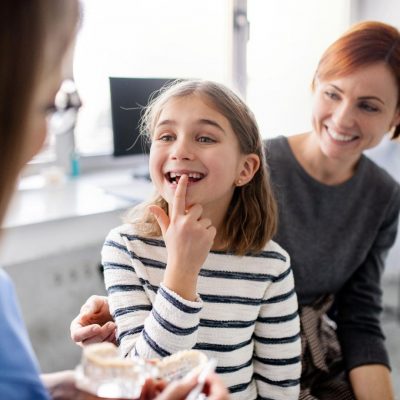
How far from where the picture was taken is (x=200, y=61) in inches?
116

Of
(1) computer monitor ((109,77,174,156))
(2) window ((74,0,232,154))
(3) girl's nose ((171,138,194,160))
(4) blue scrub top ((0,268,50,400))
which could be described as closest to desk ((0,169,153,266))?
(1) computer monitor ((109,77,174,156))

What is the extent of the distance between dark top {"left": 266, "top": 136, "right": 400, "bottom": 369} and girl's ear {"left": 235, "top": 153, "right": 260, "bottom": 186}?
0.25 meters

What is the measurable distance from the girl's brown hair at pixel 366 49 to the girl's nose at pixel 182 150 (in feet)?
1.83

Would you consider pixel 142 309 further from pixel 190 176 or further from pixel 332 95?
pixel 332 95

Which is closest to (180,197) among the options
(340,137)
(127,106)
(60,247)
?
(340,137)

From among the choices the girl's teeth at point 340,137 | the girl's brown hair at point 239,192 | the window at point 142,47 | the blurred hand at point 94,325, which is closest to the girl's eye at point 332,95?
the girl's teeth at point 340,137

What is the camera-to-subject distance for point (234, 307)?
3.14ft

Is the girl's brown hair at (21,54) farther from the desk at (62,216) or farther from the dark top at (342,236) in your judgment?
the desk at (62,216)

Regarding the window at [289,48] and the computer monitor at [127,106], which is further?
the window at [289,48]

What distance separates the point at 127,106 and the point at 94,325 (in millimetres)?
1474

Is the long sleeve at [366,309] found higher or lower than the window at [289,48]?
lower

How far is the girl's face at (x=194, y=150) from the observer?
0.91 metres

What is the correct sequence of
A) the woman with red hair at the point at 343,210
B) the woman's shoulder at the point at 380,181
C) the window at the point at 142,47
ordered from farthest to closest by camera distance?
1. the window at the point at 142,47
2. the woman's shoulder at the point at 380,181
3. the woman with red hair at the point at 343,210

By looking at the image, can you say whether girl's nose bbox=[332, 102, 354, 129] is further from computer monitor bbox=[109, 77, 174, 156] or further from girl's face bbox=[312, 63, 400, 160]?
computer monitor bbox=[109, 77, 174, 156]
